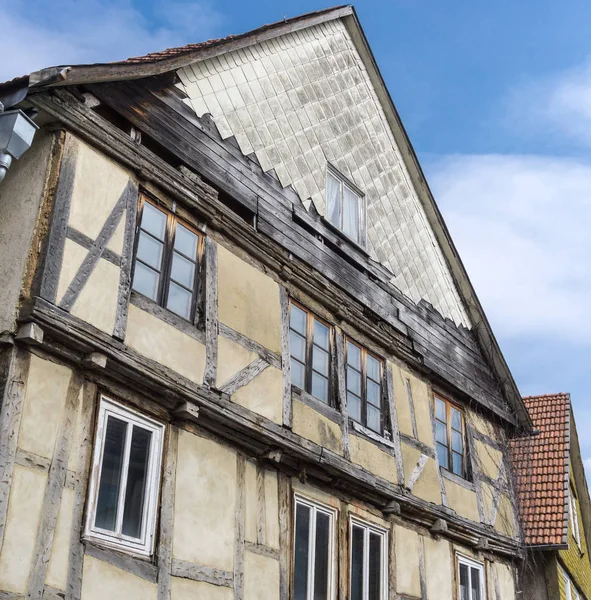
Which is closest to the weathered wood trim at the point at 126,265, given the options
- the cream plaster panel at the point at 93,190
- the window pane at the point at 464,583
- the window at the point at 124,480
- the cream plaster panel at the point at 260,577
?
the cream plaster panel at the point at 93,190

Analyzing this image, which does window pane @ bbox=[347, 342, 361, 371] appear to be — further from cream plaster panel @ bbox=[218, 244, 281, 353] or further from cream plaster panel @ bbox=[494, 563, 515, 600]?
cream plaster panel @ bbox=[494, 563, 515, 600]

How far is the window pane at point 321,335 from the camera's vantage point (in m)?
10.0

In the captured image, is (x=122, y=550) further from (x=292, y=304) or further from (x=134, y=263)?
(x=292, y=304)

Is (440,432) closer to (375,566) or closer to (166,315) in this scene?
(375,566)

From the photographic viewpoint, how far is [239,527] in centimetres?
793

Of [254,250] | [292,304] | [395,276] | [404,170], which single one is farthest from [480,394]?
[254,250]

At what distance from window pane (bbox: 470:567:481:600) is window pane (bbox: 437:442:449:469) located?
1.51m

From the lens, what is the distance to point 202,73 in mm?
9305

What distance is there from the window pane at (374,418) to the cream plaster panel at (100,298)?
433 centimetres

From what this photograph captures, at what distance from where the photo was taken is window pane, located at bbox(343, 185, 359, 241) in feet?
38.5

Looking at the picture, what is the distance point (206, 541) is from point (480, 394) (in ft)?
22.8

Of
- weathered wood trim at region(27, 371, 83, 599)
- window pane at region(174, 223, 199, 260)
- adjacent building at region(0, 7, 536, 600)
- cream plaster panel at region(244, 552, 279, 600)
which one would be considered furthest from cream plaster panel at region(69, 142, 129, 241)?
cream plaster panel at region(244, 552, 279, 600)

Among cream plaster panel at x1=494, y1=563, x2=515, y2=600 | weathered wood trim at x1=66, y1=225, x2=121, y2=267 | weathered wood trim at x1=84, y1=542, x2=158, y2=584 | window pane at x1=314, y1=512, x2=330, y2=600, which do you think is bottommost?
weathered wood trim at x1=84, y1=542, x2=158, y2=584

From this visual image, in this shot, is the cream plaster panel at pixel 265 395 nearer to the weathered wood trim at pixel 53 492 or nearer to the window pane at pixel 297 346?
the window pane at pixel 297 346
